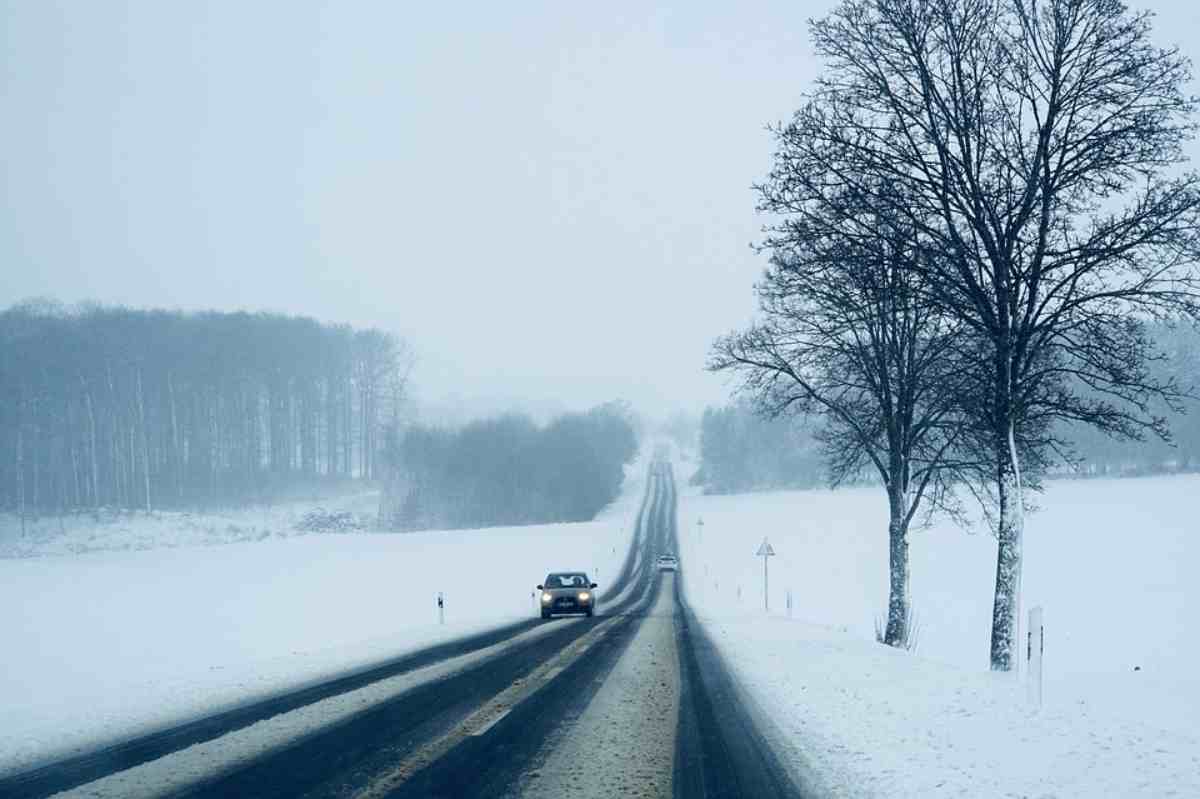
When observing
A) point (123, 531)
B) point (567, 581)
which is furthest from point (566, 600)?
point (123, 531)

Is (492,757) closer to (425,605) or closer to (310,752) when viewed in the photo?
(310,752)

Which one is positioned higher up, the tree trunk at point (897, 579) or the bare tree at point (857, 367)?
the bare tree at point (857, 367)

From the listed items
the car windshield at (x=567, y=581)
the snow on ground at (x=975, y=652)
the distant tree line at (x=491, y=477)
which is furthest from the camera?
the distant tree line at (x=491, y=477)

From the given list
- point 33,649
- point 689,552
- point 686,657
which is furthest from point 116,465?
point 686,657

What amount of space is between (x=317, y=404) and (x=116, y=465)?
21561 millimetres

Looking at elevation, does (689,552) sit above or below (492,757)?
below

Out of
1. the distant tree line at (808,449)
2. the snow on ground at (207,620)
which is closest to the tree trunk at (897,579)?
the snow on ground at (207,620)

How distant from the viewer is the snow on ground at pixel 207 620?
12102 millimetres

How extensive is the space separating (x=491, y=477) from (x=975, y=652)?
74784 mm

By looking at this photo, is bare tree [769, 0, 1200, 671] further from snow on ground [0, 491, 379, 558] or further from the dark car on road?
snow on ground [0, 491, 379, 558]

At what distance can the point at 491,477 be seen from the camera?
9988 cm

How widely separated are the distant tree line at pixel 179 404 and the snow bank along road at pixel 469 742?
60.2 meters

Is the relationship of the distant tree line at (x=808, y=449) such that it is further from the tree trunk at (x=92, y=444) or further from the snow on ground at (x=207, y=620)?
the tree trunk at (x=92, y=444)

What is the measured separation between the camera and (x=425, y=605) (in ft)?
111
